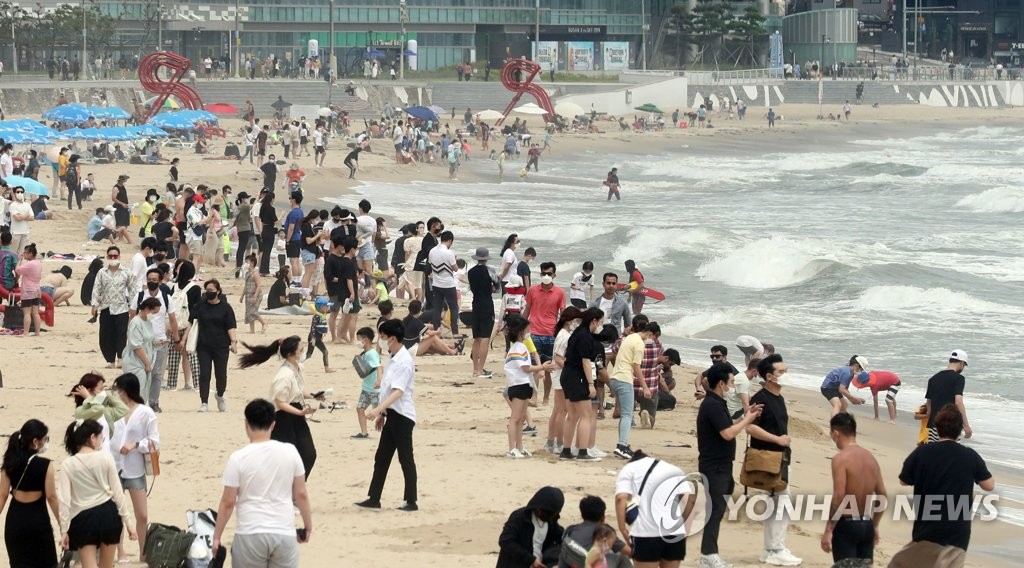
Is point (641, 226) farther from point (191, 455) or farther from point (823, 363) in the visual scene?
point (191, 455)

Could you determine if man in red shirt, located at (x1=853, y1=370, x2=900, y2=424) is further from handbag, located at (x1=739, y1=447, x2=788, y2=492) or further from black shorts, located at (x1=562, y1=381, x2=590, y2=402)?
handbag, located at (x1=739, y1=447, x2=788, y2=492)

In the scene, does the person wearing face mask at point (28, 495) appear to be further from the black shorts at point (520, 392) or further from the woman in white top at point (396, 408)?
the black shorts at point (520, 392)

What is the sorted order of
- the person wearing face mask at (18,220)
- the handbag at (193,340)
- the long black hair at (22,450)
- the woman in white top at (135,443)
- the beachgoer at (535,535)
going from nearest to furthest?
the beachgoer at (535,535) < the long black hair at (22,450) < the woman in white top at (135,443) < the handbag at (193,340) < the person wearing face mask at (18,220)

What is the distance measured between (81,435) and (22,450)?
30 cm

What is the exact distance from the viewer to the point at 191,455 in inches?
456

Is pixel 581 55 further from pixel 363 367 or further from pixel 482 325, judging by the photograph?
pixel 363 367

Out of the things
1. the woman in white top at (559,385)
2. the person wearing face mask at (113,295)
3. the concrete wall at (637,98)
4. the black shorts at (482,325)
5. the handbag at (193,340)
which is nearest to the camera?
the woman in white top at (559,385)

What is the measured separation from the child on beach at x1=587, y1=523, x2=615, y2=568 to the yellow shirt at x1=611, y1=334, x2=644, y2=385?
483cm

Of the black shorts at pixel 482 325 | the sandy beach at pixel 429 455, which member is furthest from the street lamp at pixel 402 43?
the black shorts at pixel 482 325

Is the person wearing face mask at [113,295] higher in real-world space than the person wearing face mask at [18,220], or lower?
lower

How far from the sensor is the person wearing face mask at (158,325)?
12.8 m

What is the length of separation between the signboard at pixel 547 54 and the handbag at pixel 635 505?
8102 cm

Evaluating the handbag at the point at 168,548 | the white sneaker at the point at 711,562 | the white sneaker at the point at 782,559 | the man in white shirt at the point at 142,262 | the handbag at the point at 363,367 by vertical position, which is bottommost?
the white sneaker at the point at 782,559

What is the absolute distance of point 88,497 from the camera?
7.62 meters
